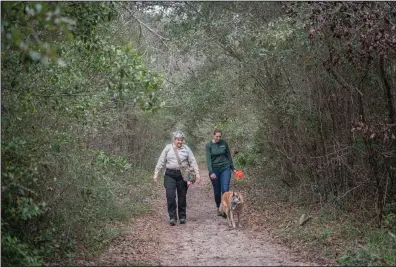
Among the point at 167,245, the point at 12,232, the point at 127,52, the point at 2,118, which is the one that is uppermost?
the point at 127,52

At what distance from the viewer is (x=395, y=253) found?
24.6 ft

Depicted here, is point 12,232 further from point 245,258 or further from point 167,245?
point 245,258

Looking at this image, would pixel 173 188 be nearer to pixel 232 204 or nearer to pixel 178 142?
pixel 178 142

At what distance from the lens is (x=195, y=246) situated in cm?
876

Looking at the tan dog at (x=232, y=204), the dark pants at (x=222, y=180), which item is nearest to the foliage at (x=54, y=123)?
the tan dog at (x=232, y=204)

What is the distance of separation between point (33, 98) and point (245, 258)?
4132 millimetres

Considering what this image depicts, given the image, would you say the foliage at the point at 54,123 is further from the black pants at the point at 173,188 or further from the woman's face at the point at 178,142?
the woman's face at the point at 178,142

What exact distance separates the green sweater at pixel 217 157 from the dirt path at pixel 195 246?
1.29 meters

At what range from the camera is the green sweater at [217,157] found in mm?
11484

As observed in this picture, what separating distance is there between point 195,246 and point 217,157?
3178 millimetres

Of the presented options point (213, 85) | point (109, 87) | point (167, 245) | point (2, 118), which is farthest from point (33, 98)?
point (213, 85)

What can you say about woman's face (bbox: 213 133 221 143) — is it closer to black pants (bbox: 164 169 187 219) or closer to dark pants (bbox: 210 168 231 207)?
dark pants (bbox: 210 168 231 207)

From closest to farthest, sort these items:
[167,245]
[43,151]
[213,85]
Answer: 1. [43,151]
2. [167,245]
3. [213,85]

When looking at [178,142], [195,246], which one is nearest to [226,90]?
[178,142]
